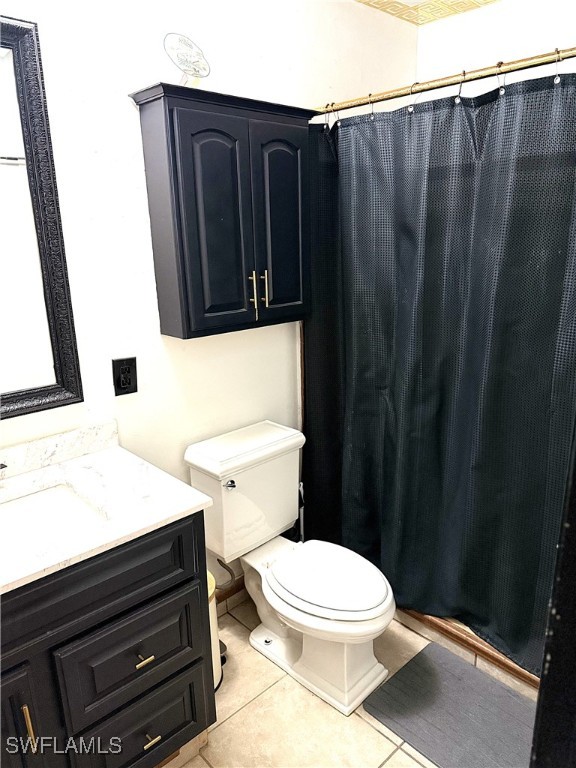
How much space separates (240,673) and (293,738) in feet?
1.04

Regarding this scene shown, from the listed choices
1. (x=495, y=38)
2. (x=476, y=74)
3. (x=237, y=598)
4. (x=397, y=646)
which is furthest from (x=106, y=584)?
(x=495, y=38)

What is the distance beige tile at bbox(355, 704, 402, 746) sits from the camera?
1.61 m

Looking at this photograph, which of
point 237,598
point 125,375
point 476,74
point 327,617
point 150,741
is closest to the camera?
point 150,741

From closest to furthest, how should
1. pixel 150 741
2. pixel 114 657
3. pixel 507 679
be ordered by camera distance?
pixel 114 657
pixel 150 741
pixel 507 679

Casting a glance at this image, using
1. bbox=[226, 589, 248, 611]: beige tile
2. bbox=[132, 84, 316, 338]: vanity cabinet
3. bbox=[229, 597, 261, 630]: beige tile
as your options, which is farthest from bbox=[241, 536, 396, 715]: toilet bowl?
bbox=[132, 84, 316, 338]: vanity cabinet

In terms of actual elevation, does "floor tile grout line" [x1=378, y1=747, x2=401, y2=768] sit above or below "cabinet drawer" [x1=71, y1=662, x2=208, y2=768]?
below

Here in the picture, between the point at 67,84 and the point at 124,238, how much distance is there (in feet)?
1.38

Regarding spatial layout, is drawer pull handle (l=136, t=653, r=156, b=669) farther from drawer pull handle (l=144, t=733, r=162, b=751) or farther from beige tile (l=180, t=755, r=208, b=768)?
beige tile (l=180, t=755, r=208, b=768)

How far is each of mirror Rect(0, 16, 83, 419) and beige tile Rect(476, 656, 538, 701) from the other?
1.66 metres

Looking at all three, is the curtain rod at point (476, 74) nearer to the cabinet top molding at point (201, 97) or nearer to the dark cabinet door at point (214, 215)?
the cabinet top molding at point (201, 97)

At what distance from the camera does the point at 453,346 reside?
Answer: 69.5 inches

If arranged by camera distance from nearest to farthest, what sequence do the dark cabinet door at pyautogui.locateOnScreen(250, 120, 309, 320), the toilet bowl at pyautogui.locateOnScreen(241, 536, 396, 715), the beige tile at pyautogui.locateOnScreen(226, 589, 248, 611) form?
the toilet bowl at pyautogui.locateOnScreen(241, 536, 396, 715)
the dark cabinet door at pyautogui.locateOnScreen(250, 120, 309, 320)
the beige tile at pyautogui.locateOnScreen(226, 589, 248, 611)

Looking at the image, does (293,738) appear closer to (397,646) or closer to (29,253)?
(397,646)

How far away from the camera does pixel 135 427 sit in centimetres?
177
